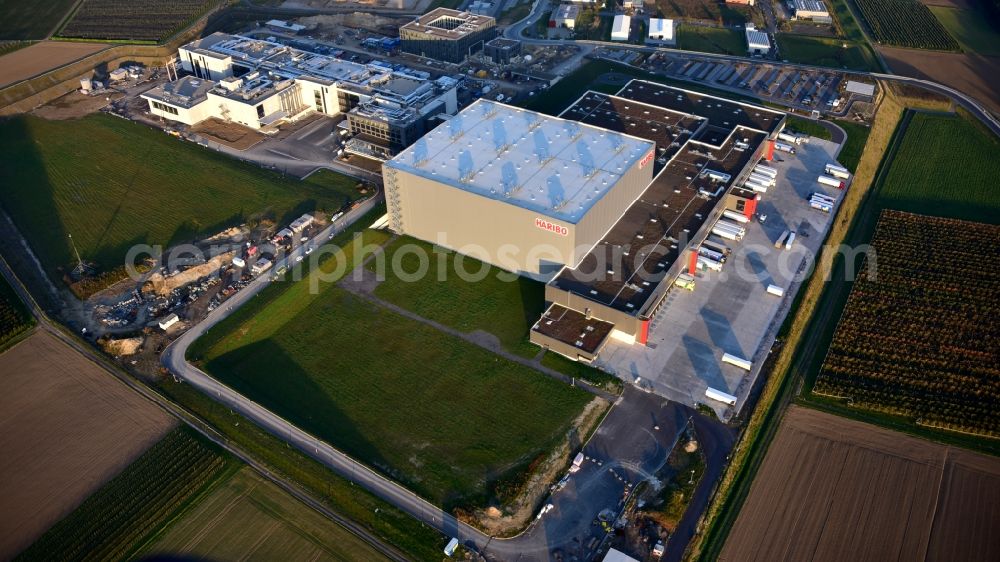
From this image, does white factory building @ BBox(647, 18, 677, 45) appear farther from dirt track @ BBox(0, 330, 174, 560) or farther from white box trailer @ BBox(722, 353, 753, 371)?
dirt track @ BBox(0, 330, 174, 560)

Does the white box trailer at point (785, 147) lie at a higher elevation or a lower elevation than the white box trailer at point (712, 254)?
lower

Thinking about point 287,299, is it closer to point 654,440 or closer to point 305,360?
point 305,360

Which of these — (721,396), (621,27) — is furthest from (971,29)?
(721,396)

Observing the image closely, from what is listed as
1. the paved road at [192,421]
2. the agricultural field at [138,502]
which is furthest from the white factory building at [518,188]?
the agricultural field at [138,502]

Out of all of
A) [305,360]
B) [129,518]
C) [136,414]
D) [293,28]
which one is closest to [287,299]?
[305,360]

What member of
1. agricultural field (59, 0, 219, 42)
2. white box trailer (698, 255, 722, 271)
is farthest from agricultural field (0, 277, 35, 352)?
agricultural field (59, 0, 219, 42)

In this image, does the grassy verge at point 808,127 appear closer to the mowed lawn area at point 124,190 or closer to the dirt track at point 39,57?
the mowed lawn area at point 124,190

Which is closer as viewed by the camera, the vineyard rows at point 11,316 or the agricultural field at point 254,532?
the agricultural field at point 254,532

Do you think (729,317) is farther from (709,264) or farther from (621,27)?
(621,27)
